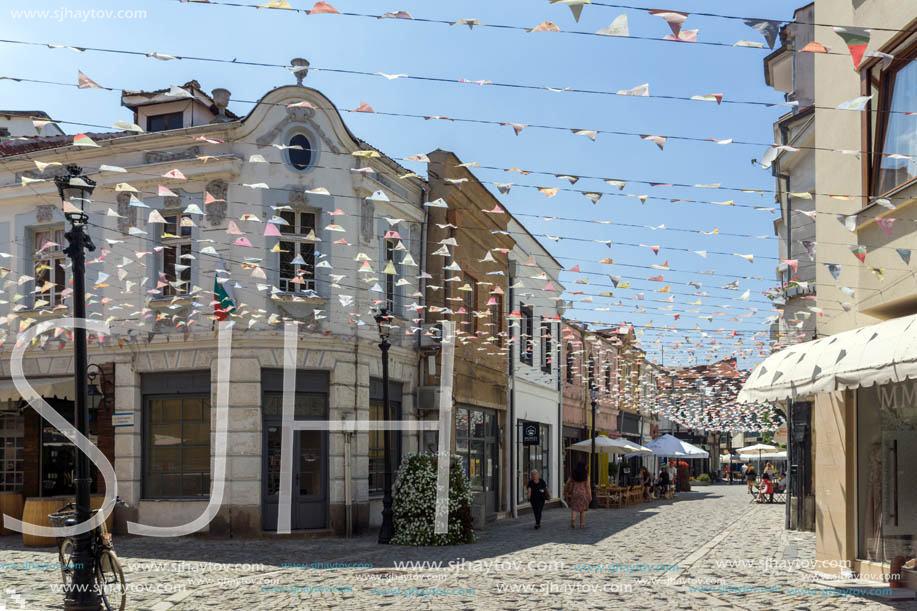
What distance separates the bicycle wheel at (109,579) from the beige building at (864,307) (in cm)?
849

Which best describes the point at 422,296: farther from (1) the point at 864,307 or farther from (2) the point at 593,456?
(2) the point at 593,456

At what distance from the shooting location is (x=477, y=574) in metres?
13.7

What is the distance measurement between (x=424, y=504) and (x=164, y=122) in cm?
1066

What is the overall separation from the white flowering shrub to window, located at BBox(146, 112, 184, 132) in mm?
9336

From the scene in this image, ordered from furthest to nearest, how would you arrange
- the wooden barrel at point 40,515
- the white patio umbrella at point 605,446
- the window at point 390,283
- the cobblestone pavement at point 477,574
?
1. the white patio umbrella at point 605,446
2. the window at point 390,283
3. the wooden barrel at point 40,515
4. the cobblestone pavement at point 477,574

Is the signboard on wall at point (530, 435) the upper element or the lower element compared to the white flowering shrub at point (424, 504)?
upper

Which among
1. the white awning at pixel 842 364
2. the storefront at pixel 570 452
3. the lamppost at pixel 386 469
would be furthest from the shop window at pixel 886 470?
the storefront at pixel 570 452

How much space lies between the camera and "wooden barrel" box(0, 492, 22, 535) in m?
19.4

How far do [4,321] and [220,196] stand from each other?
572 centimetres

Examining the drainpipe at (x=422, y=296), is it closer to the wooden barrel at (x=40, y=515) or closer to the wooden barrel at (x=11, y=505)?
the wooden barrel at (x=40, y=515)

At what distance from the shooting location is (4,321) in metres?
20.3

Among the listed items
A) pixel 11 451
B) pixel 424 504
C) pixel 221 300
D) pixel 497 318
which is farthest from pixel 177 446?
pixel 497 318

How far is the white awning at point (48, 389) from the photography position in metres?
19.6

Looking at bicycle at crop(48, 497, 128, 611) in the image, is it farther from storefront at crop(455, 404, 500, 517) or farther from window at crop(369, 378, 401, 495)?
storefront at crop(455, 404, 500, 517)
